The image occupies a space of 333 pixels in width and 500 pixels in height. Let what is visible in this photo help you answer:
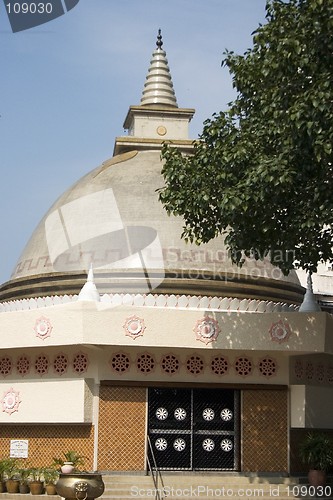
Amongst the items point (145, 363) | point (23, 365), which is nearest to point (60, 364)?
point (23, 365)

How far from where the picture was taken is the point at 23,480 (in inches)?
765

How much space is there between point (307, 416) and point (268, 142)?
755cm

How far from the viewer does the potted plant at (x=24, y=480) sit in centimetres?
1927

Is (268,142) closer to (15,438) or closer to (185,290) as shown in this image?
(185,290)

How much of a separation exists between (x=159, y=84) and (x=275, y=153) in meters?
13.2

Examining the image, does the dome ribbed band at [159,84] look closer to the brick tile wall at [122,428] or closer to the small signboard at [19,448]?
the brick tile wall at [122,428]

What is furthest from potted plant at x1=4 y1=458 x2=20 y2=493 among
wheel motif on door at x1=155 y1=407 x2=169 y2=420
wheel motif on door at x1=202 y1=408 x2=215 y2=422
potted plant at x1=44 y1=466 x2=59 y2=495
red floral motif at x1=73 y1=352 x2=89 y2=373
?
wheel motif on door at x1=202 y1=408 x2=215 y2=422

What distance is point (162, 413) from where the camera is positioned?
67.2 feet

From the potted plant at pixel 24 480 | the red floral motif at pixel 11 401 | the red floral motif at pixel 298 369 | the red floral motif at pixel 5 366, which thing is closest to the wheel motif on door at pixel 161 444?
the potted plant at pixel 24 480

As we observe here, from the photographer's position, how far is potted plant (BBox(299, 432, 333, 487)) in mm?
19594

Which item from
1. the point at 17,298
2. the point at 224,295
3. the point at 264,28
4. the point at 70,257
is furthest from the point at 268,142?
the point at 17,298

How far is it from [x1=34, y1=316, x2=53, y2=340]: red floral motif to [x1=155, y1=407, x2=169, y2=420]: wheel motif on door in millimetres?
3059

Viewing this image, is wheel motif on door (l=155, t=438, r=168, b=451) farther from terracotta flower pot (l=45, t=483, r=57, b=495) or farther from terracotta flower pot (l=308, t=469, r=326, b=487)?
terracotta flower pot (l=308, t=469, r=326, b=487)

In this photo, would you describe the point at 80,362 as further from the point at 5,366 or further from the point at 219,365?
the point at 219,365
